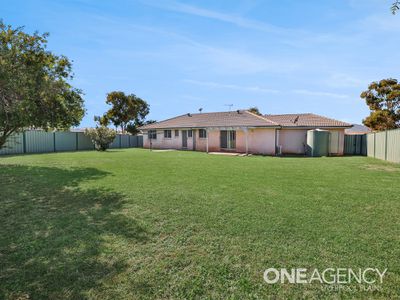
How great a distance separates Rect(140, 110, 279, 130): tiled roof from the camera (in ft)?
75.7

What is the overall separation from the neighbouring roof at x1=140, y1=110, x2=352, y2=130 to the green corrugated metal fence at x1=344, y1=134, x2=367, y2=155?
4.04 feet

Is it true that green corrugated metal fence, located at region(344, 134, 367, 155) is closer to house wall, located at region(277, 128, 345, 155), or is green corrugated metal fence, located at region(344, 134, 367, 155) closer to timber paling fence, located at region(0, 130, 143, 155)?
house wall, located at region(277, 128, 345, 155)

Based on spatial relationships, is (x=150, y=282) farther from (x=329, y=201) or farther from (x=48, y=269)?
(x=329, y=201)

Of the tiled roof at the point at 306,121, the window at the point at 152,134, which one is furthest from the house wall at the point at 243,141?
the window at the point at 152,134

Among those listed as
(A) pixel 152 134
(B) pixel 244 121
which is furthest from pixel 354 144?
(A) pixel 152 134

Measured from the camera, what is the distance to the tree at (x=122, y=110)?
40875 mm

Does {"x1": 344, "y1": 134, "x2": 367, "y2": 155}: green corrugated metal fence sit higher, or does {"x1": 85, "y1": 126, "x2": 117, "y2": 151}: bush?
{"x1": 85, "y1": 126, "x2": 117, "y2": 151}: bush

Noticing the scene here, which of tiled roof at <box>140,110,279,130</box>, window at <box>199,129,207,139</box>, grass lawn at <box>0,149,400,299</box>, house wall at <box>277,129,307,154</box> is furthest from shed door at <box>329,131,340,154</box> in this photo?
grass lawn at <box>0,149,400,299</box>

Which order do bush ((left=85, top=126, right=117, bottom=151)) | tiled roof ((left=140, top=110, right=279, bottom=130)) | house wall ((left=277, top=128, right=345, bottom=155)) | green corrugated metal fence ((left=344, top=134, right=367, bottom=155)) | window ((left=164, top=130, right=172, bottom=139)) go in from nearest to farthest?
green corrugated metal fence ((left=344, top=134, right=367, bottom=155)) → house wall ((left=277, top=128, right=345, bottom=155)) → tiled roof ((left=140, top=110, right=279, bottom=130)) → bush ((left=85, top=126, right=117, bottom=151)) → window ((left=164, top=130, right=172, bottom=139))

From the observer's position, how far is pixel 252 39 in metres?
12.0

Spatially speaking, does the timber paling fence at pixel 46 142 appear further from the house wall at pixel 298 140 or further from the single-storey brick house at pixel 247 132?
the house wall at pixel 298 140

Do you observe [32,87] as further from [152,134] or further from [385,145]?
[152,134]

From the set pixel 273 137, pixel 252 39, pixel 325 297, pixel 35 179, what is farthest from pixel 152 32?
pixel 273 137

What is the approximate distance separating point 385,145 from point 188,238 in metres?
16.9
